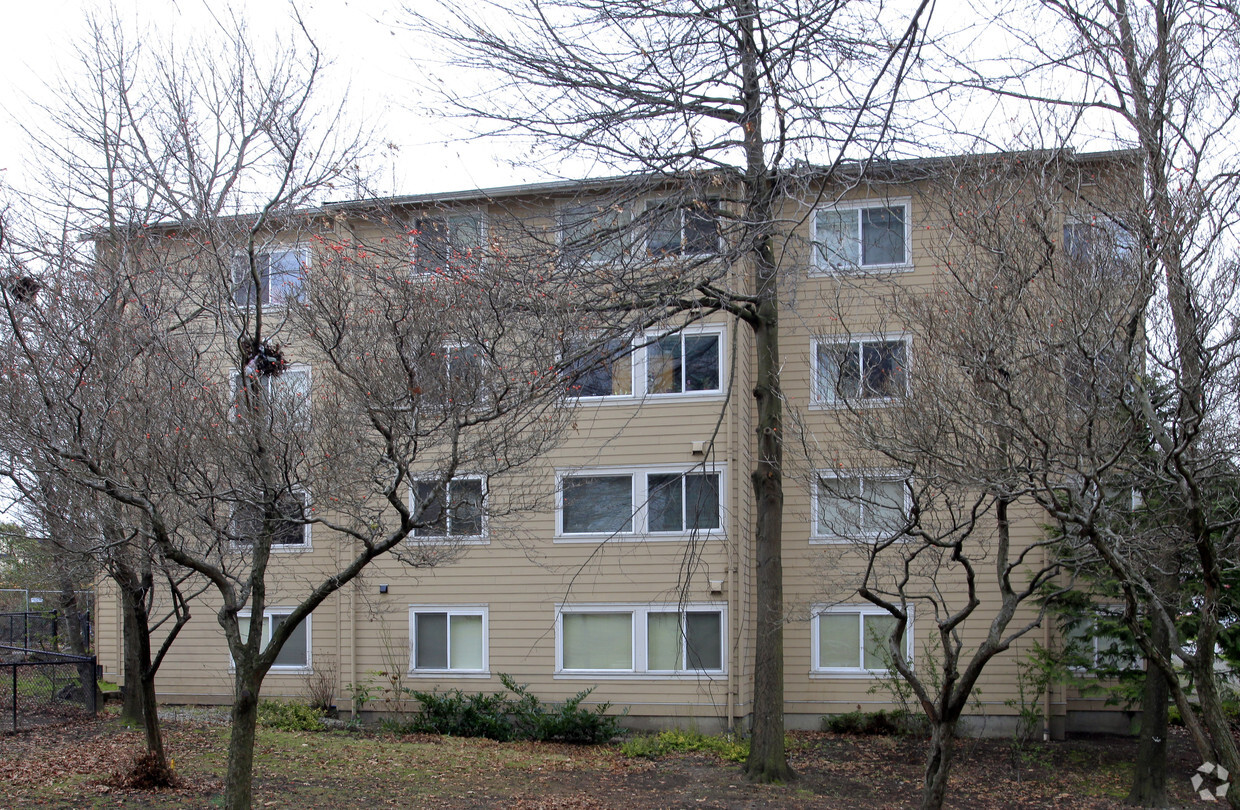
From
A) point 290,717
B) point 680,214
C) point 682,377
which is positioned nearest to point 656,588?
point 682,377

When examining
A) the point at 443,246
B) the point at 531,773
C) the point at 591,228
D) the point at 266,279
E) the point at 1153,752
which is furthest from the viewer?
the point at 531,773

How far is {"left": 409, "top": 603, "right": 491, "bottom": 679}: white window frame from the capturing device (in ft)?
49.9

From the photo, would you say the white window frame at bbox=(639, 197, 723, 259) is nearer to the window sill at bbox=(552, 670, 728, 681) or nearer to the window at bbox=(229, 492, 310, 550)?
the window at bbox=(229, 492, 310, 550)

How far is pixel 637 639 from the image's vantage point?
14.7 metres

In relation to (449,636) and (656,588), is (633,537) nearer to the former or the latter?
(656,588)

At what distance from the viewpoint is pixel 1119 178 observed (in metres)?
7.03

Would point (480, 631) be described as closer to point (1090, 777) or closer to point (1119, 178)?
point (1090, 777)

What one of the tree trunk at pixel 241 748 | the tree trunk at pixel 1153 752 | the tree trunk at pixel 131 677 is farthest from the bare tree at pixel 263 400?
the tree trunk at pixel 1153 752

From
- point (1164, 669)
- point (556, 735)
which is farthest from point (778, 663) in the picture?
point (1164, 669)

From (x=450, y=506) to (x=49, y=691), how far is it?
29.5ft

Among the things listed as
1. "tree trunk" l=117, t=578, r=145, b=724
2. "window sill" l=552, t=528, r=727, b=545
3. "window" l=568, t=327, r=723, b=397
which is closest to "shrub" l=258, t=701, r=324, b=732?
"tree trunk" l=117, t=578, r=145, b=724

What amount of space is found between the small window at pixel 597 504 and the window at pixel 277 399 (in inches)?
275

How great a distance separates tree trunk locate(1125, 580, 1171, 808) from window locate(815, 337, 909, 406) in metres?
4.95

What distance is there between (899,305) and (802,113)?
6.63 ft
